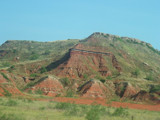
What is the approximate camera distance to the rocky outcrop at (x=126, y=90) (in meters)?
83.2

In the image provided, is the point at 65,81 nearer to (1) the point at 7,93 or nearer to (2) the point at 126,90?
(2) the point at 126,90

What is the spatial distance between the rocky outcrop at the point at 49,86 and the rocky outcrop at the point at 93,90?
24.8 ft

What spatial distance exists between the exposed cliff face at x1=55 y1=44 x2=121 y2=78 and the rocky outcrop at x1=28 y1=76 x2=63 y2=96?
17994 mm

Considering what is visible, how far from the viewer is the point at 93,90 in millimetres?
80375

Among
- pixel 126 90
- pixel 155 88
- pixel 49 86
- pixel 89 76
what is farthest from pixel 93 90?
pixel 89 76

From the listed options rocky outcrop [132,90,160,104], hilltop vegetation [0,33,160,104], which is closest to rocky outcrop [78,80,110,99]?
hilltop vegetation [0,33,160,104]

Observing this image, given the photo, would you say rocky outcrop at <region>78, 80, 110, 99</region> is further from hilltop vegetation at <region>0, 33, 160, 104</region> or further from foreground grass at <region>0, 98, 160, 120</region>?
foreground grass at <region>0, 98, 160, 120</region>

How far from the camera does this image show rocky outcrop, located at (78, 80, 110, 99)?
7888cm

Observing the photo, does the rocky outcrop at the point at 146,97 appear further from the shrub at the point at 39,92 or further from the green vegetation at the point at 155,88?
the shrub at the point at 39,92

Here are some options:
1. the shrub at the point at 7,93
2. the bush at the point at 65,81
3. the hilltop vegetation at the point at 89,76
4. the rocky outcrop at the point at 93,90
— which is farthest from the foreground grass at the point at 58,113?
the bush at the point at 65,81

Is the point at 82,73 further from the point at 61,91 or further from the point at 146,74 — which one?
the point at 146,74

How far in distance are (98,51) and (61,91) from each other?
155ft

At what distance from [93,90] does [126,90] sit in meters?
12.3

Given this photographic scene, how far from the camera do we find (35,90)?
256 ft
